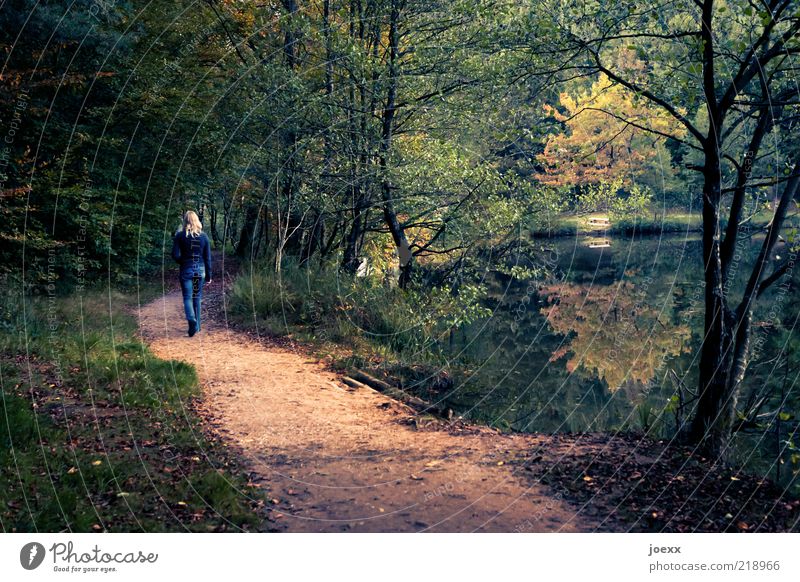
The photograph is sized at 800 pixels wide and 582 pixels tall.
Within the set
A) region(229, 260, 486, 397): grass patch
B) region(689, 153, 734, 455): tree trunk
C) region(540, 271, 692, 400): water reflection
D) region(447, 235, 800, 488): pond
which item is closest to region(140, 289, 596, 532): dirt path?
region(229, 260, 486, 397): grass patch

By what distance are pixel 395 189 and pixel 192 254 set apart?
5.27 meters

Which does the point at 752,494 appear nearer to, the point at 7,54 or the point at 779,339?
the point at 779,339

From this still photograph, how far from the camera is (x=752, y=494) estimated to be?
241 inches

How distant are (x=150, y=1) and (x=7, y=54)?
223 inches

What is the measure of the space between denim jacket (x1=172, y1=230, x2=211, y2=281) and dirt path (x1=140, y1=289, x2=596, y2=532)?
141cm

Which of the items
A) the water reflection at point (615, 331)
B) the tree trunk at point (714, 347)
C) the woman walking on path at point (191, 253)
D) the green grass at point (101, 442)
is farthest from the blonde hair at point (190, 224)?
the water reflection at point (615, 331)

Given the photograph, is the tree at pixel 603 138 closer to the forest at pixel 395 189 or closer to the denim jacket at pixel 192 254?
the forest at pixel 395 189

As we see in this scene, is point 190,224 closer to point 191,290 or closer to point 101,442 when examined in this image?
point 191,290

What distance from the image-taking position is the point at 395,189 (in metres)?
15.1

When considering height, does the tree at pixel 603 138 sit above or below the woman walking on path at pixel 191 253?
above

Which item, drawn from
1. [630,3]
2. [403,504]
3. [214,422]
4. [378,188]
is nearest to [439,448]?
[403,504]

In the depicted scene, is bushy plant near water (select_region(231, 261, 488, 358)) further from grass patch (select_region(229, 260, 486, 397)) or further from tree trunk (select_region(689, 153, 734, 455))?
tree trunk (select_region(689, 153, 734, 455))

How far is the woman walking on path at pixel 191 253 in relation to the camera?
11.1 metres
